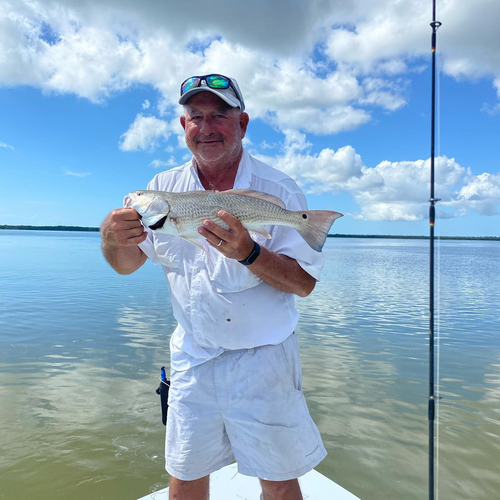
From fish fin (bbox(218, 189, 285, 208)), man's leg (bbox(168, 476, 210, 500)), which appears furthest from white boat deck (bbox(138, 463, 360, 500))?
fish fin (bbox(218, 189, 285, 208))

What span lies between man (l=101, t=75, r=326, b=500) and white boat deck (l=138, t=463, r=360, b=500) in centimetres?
96

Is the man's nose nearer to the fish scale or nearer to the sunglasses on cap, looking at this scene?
the sunglasses on cap

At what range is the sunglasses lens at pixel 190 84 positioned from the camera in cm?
286

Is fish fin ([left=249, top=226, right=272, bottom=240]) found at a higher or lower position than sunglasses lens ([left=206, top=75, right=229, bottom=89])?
lower

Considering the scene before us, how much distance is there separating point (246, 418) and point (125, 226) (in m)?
1.47

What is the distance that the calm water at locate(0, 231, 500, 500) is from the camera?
4.88 meters

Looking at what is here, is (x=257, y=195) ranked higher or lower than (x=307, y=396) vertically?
higher

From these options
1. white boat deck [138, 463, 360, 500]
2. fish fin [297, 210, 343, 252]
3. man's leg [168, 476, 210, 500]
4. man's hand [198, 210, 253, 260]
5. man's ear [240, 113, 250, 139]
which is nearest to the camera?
man's hand [198, 210, 253, 260]

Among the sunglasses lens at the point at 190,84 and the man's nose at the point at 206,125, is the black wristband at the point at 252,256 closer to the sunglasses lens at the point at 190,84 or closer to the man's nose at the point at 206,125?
the man's nose at the point at 206,125

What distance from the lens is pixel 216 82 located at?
2.84m

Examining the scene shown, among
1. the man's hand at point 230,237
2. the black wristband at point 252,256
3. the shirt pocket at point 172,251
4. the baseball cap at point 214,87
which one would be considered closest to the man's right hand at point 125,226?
the shirt pocket at point 172,251

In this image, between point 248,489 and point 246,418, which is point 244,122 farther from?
point 248,489

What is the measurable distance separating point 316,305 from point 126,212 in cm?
1284

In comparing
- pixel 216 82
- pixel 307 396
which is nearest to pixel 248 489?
pixel 307 396
